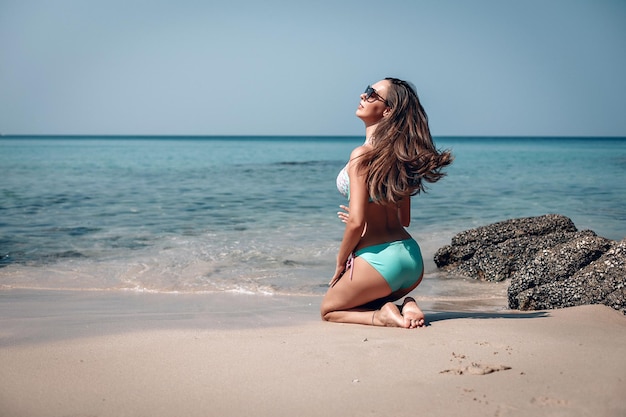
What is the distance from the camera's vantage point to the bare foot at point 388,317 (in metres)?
4.27

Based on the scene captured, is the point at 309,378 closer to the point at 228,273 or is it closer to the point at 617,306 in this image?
the point at 617,306

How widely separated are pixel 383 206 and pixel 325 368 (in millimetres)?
1598

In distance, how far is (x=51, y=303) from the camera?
19.6ft

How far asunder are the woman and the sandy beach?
0.24 m

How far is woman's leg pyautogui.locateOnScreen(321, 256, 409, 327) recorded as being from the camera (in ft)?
14.6

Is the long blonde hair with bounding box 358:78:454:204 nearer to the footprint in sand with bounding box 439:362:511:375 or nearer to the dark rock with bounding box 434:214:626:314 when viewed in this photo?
the footprint in sand with bounding box 439:362:511:375

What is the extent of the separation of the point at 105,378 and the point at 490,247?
19.7 ft

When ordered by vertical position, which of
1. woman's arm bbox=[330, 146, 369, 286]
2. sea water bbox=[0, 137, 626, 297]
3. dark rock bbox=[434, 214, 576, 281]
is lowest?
sea water bbox=[0, 137, 626, 297]

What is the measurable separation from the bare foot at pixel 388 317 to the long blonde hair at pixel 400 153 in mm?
781

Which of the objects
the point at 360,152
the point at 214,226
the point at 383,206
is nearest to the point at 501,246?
the point at 383,206

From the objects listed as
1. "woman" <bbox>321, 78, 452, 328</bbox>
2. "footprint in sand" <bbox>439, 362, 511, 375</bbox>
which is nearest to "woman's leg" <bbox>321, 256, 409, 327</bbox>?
"woman" <bbox>321, 78, 452, 328</bbox>

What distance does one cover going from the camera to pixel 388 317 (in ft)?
14.1

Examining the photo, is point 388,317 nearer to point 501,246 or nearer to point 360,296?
point 360,296

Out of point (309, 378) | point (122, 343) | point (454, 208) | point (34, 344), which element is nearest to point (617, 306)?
point (309, 378)
